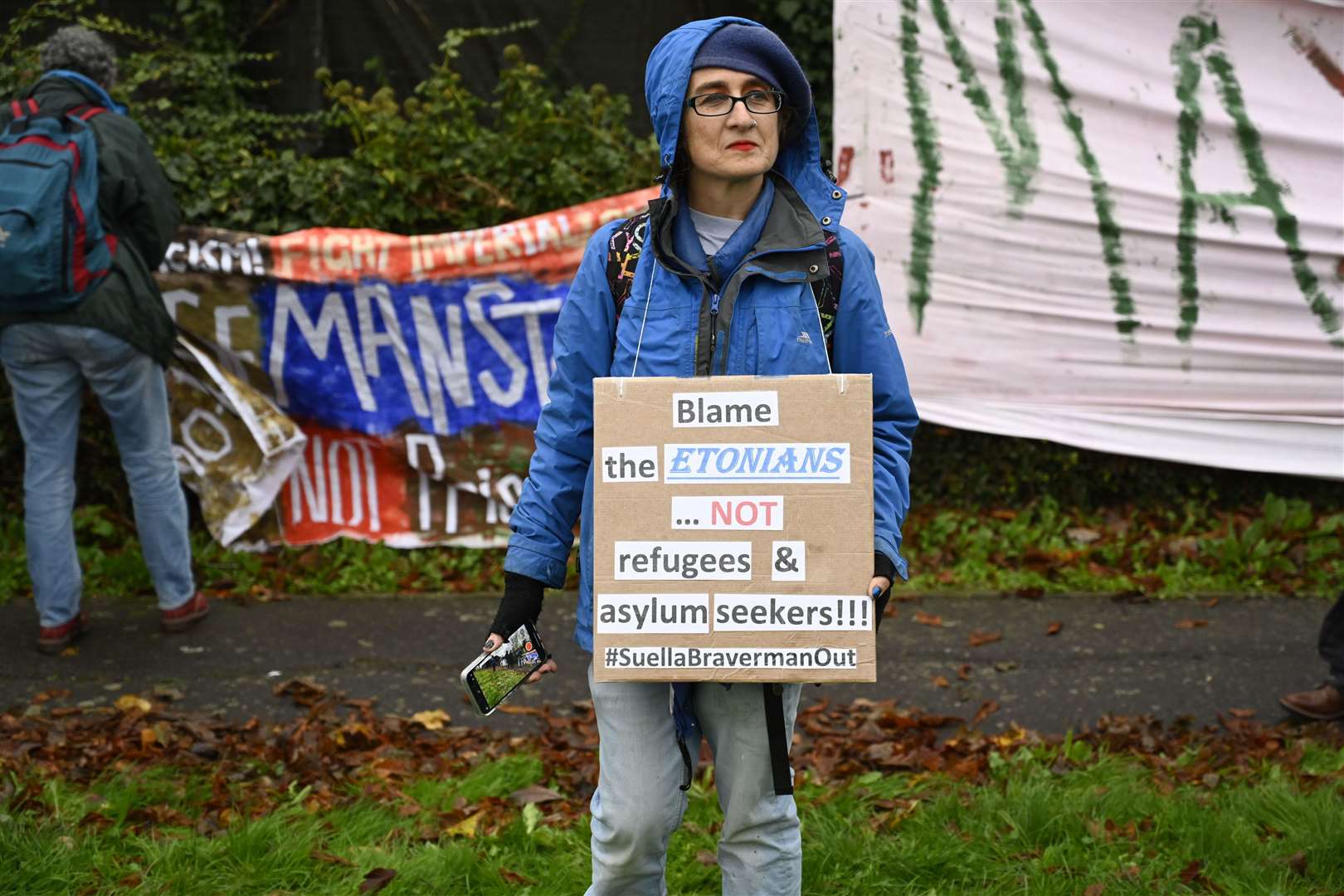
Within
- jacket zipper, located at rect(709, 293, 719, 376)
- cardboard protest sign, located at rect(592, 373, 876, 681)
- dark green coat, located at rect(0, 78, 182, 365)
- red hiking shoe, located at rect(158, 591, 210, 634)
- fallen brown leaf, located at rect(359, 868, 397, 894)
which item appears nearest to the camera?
cardboard protest sign, located at rect(592, 373, 876, 681)

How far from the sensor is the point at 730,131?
294 centimetres

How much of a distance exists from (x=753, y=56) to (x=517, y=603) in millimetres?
1199

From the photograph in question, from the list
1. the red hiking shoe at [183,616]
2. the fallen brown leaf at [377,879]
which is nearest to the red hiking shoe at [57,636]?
the red hiking shoe at [183,616]

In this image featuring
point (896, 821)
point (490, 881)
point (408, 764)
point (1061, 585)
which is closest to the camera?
point (490, 881)

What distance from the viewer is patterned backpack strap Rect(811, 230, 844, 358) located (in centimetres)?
293

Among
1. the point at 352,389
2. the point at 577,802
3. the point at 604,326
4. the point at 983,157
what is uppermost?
the point at 983,157

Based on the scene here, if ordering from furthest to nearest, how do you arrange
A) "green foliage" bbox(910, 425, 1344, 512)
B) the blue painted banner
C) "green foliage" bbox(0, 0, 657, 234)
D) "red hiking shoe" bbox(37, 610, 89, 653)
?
"green foliage" bbox(910, 425, 1344, 512)
"green foliage" bbox(0, 0, 657, 234)
the blue painted banner
"red hiking shoe" bbox(37, 610, 89, 653)

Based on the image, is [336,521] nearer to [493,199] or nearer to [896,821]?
[493,199]

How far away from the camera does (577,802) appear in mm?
4414

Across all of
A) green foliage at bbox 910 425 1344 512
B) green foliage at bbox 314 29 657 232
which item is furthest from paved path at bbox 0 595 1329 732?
green foliage at bbox 314 29 657 232

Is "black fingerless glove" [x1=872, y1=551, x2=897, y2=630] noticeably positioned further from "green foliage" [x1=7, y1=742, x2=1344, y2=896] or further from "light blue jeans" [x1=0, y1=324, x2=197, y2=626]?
"light blue jeans" [x1=0, y1=324, x2=197, y2=626]

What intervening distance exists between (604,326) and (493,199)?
393 centimetres

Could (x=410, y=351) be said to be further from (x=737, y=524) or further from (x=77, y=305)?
(x=737, y=524)

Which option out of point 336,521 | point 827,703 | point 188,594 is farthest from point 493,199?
point 827,703
